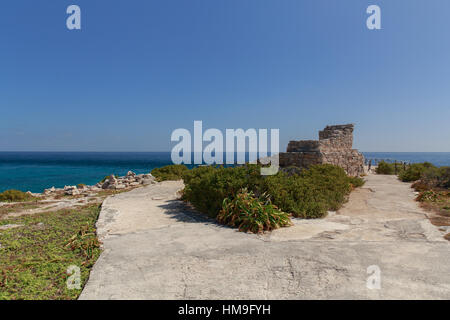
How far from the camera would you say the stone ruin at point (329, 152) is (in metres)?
13.2

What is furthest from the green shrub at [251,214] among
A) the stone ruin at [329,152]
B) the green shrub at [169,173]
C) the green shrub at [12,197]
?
the green shrub at [169,173]

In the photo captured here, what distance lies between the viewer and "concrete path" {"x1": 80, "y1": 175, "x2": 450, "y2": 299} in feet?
9.94

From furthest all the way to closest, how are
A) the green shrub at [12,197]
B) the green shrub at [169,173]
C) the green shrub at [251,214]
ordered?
the green shrub at [169,173] < the green shrub at [12,197] < the green shrub at [251,214]

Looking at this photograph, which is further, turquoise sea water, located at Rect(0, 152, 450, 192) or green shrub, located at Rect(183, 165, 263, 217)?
turquoise sea water, located at Rect(0, 152, 450, 192)

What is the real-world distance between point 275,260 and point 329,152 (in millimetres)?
Answer: 11609

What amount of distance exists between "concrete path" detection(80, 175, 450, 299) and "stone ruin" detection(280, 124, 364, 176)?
6713mm

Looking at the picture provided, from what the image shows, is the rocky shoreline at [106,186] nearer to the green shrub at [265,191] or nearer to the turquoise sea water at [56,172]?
the green shrub at [265,191]

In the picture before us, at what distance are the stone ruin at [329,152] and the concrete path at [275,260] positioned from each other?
6713mm

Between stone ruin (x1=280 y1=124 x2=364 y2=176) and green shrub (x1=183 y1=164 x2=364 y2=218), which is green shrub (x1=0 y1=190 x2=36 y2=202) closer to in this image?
green shrub (x1=183 y1=164 x2=364 y2=218)

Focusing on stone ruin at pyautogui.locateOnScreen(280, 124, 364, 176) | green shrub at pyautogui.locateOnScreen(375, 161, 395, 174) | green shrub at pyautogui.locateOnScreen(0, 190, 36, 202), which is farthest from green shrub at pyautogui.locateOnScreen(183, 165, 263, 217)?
green shrub at pyautogui.locateOnScreen(375, 161, 395, 174)

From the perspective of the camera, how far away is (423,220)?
6.10 m

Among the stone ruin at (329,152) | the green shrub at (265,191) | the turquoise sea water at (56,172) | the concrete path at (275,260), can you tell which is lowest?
the turquoise sea water at (56,172)
